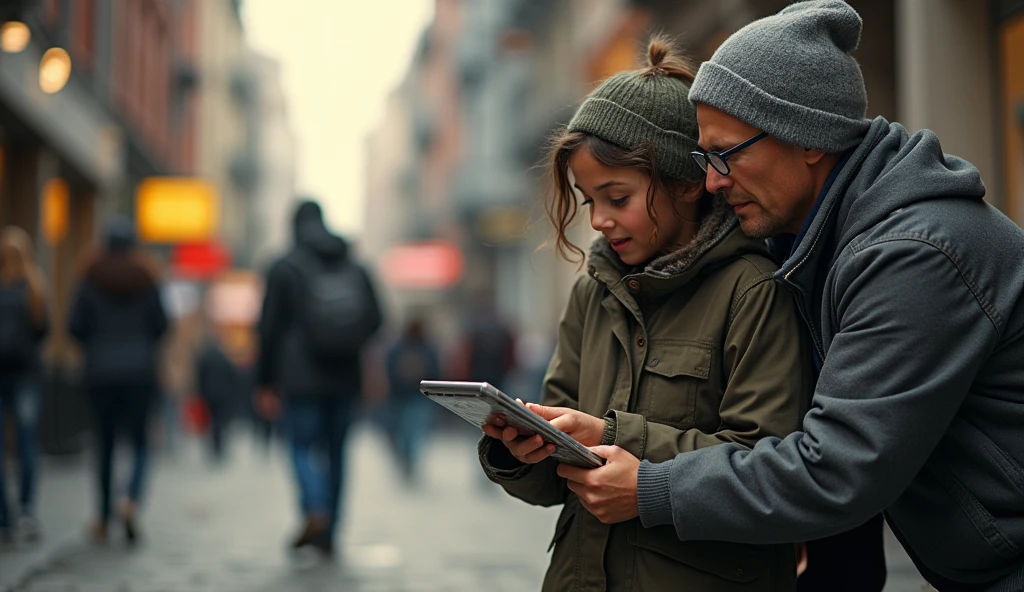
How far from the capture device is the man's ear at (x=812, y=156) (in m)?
2.36

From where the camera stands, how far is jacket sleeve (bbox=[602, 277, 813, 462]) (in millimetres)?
2307

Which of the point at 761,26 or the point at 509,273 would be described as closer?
the point at 761,26

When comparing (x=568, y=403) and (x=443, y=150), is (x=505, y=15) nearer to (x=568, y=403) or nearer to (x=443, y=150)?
(x=443, y=150)

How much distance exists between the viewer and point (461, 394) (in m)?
2.21

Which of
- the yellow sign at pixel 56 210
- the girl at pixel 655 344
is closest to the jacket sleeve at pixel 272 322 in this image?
the girl at pixel 655 344

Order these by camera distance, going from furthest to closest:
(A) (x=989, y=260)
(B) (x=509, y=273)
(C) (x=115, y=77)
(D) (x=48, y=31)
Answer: (B) (x=509, y=273)
(C) (x=115, y=77)
(D) (x=48, y=31)
(A) (x=989, y=260)

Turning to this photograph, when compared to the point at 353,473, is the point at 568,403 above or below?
above

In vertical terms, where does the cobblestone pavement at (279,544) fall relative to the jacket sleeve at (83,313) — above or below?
below

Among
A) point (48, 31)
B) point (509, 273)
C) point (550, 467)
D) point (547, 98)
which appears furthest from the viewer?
point (509, 273)

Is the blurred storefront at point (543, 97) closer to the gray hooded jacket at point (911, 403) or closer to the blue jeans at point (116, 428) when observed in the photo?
the gray hooded jacket at point (911, 403)

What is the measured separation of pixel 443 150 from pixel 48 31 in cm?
3977

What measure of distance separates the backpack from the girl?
4954mm

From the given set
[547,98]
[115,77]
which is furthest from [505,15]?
[115,77]

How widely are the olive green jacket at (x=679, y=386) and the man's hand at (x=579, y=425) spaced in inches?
0.9
